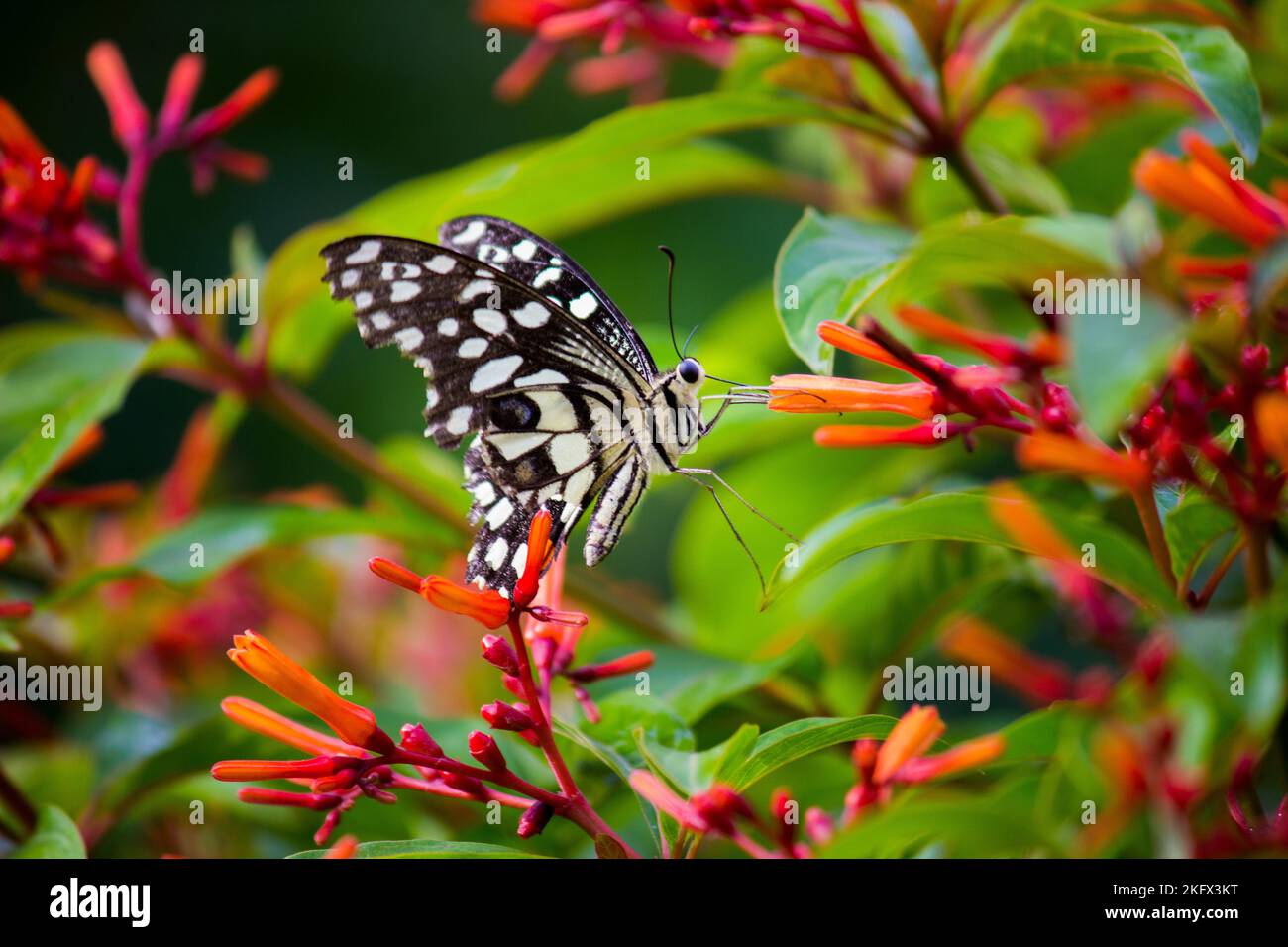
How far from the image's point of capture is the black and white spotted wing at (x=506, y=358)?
3.42ft

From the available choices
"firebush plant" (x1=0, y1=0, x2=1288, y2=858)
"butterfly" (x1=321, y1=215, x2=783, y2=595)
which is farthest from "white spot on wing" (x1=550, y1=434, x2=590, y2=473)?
"firebush plant" (x1=0, y1=0, x2=1288, y2=858)

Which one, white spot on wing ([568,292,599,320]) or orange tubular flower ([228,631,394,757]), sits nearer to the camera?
orange tubular flower ([228,631,394,757])

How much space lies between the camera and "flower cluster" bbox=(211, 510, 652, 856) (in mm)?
727

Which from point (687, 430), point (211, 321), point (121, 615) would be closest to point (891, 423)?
point (687, 430)

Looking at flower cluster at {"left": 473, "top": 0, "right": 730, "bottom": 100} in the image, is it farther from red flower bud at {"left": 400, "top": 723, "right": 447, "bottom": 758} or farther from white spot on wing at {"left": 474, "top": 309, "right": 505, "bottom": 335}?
red flower bud at {"left": 400, "top": 723, "right": 447, "bottom": 758}

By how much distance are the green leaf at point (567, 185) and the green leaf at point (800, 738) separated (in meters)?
0.52

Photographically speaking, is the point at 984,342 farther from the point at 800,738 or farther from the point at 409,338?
the point at 409,338

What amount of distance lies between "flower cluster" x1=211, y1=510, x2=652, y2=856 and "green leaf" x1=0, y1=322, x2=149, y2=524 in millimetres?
424

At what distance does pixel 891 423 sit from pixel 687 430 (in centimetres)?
19

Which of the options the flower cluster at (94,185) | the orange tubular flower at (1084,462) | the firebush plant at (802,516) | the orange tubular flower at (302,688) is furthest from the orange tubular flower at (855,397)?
the flower cluster at (94,185)

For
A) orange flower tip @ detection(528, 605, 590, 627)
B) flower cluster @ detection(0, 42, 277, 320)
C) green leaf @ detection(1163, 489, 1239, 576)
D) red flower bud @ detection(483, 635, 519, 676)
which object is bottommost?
red flower bud @ detection(483, 635, 519, 676)

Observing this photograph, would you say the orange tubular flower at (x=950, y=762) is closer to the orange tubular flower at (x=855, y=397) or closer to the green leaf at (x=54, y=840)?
the orange tubular flower at (x=855, y=397)

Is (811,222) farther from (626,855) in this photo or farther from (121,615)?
(121,615)

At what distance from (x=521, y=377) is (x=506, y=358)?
0.03 m
